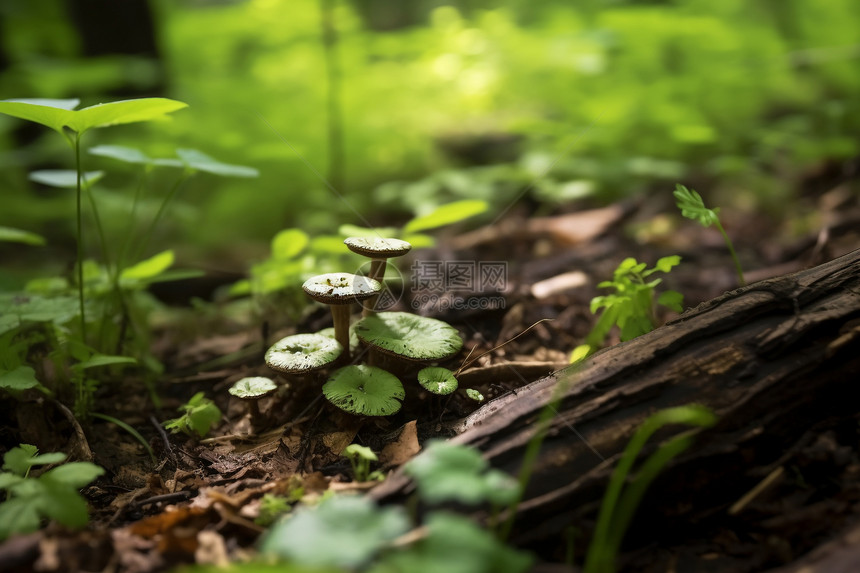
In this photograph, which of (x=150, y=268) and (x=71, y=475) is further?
(x=150, y=268)

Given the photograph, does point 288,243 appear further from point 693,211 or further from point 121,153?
point 693,211

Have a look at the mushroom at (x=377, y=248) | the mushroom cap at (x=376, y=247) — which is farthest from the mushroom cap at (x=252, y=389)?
the mushroom cap at (x=376, y=247)

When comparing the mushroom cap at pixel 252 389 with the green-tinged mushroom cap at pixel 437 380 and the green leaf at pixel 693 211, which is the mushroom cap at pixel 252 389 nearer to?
the green-tinged mushroom cap at pixel 437 380

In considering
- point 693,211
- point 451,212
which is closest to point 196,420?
point 451,212

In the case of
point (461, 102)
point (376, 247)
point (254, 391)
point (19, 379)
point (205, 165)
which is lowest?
point (254, 391)

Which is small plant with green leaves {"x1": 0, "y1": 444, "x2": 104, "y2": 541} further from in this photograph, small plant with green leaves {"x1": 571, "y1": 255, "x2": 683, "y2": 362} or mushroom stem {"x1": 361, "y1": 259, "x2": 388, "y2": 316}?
small plant with green leaves {"x1": 571, "y1": 255, "x2": 683, "y2": 362}

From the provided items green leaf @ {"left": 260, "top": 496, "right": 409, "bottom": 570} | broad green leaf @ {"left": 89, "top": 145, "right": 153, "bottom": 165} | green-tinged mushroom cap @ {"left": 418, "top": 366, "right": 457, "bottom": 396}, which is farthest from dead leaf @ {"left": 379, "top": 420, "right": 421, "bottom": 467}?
broad green leaf @ {"left": 89, "top": 145, "right": 153, "bottom": 165}

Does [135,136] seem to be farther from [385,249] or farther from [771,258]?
[771,258]

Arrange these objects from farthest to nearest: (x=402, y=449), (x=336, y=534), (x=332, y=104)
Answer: (x=332, y=104) → (x=402, y=449) → (x=336, y=534)
